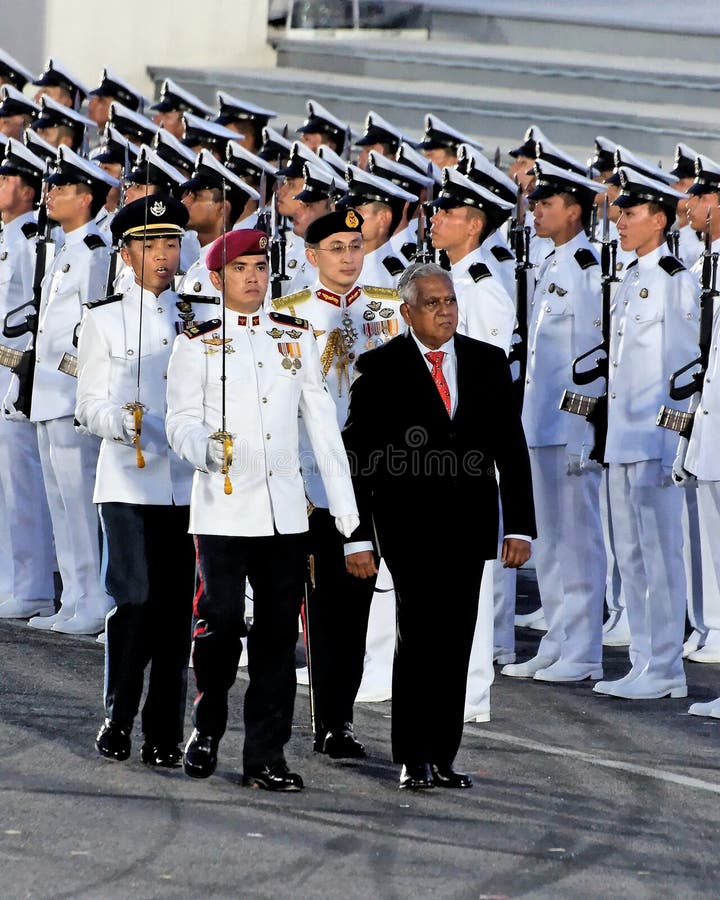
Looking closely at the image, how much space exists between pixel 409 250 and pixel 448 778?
364 centimetres

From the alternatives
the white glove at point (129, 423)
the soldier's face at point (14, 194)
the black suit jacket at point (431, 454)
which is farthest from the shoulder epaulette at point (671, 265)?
the soldier's face at point (14, 194)

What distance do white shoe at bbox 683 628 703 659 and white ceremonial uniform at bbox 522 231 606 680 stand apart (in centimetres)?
73

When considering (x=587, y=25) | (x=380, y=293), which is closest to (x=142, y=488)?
(x=380, y=293)

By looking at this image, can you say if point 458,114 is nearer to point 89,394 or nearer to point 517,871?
point 89,394

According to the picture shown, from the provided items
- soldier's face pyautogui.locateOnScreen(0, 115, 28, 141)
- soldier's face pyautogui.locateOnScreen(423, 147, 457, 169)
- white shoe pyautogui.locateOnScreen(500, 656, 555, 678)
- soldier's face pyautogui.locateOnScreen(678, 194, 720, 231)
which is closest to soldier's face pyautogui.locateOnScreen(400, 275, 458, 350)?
white shoe pyautogui.locateOnScreen(500, 656, 555, 678)

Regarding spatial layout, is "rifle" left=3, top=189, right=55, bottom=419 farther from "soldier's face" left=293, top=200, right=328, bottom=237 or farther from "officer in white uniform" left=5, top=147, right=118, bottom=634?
"soldier's face" left=293, top=200, right=328, bottom=237

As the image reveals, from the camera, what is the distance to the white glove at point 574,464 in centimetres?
886

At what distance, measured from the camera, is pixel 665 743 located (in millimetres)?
7602

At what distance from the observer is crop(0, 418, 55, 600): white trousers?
10.1 meters

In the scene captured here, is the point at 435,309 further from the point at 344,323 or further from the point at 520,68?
the point at 520,68

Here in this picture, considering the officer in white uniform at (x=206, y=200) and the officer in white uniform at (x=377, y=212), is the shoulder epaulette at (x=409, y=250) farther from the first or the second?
the officer in white uniform at (x=206, y=200)

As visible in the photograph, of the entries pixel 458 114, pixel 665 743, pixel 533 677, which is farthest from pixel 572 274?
pixel 458 114

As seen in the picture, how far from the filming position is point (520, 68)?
59.8 feet

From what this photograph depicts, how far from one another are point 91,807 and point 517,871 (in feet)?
4.35
